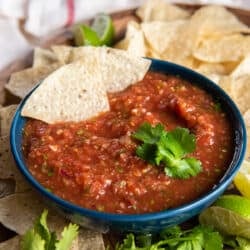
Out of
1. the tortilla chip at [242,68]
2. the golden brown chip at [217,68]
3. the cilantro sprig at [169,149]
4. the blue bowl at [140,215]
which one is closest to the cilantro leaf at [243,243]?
the blue bowl at [140,215]

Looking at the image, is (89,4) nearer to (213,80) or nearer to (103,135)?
(213,80)

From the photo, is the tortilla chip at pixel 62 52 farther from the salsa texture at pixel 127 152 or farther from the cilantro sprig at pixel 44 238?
the cilantro sprig at pixel 44 238

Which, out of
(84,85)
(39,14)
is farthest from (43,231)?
(39,14)

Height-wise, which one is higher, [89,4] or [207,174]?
[207,174]

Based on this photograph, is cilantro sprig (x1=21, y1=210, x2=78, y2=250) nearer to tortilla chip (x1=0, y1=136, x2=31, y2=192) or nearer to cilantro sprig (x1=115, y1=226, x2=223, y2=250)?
cilantro sprig (x1=115, y1=226, x2=223, y2=250)

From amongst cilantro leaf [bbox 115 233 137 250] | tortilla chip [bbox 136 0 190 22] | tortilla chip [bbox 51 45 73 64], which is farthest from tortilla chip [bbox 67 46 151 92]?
cilantro leaf [bbox 115 233 137 250]

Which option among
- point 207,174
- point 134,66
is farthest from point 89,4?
point 207,174

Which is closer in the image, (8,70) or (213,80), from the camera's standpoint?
(213,80)
